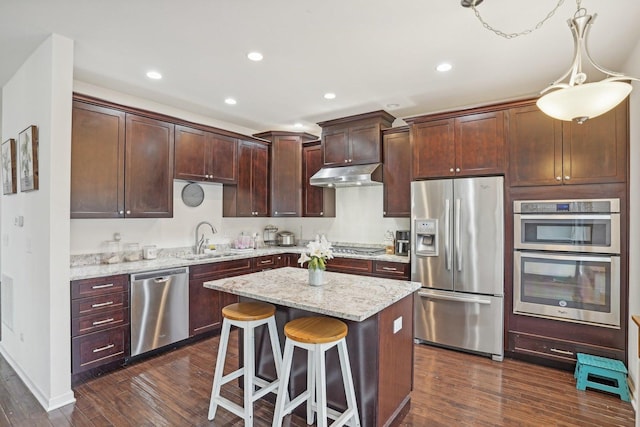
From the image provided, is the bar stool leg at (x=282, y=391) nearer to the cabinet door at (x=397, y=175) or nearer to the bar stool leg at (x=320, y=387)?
the bar stool leg at (x=320, y=387)

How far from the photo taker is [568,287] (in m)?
3.10

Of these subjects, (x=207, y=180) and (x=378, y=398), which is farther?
(x=207, y=180)

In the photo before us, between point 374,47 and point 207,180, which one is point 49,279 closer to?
point 207,180

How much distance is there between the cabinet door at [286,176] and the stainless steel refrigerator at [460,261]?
191cm

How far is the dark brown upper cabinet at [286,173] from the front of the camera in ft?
16.6

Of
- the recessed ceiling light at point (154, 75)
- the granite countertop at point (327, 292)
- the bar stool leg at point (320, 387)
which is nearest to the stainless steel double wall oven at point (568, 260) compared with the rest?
the granite countertop at point (327, 292)

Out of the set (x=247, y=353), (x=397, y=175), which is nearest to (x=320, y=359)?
(x=247, y=353)

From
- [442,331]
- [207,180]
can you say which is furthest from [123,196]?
[442,331]

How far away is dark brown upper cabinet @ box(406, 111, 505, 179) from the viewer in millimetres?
3436

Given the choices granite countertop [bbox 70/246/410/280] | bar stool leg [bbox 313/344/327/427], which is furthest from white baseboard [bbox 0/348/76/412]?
bar stool leg [bbox 313/344/327/427]

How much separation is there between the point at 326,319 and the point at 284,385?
469 mm

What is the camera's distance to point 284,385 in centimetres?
200

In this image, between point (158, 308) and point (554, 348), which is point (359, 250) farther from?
point (158, 308)

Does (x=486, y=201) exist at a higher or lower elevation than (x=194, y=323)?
higher
